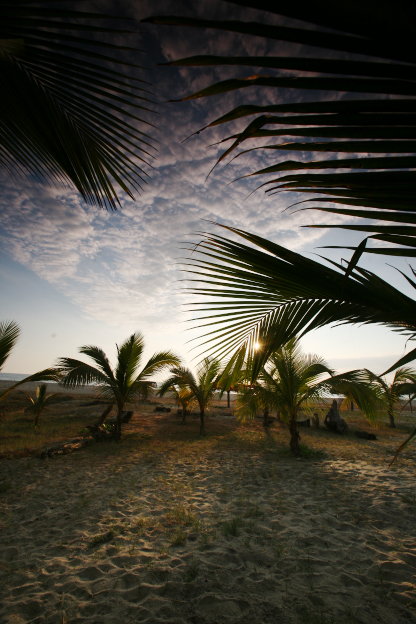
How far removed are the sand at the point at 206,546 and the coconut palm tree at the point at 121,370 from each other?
2602 millimetres

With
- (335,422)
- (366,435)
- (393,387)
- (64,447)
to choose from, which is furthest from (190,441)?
(393,387)

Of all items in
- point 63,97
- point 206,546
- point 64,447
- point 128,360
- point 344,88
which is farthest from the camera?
point 128,360

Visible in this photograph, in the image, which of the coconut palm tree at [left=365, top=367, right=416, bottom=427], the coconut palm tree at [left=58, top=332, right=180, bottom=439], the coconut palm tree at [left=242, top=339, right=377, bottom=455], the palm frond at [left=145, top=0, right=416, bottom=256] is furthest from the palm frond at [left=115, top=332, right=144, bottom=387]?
the palm frond at [left=145, top=0, right=416, bottom=256]

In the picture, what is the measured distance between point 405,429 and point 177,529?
1444 centimetres

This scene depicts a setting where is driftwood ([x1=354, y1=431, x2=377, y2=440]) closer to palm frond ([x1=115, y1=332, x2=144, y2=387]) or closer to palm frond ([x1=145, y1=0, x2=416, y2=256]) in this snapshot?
palm frond ([x1=115, y1=332, x2=144, y2=387])

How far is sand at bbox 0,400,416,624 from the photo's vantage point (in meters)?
2.23

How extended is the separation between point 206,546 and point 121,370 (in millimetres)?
6064

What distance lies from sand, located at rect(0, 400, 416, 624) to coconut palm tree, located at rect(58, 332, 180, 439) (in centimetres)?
260

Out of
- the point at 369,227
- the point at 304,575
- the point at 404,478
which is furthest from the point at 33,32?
the point at 404,478

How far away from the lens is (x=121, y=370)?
8.50 meters

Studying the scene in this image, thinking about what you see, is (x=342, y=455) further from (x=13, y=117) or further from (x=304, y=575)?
(x=13, y=117)

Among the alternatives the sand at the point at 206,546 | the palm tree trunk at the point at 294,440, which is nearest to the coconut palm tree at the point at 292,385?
the palm tree trunk at the point at 294,440

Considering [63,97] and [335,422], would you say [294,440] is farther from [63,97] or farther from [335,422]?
[63,97]

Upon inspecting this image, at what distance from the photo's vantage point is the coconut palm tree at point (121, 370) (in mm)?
7758
